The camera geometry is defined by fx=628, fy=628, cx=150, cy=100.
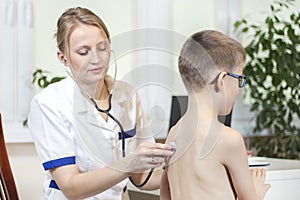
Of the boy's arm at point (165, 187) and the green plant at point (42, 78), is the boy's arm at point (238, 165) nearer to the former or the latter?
the boy's arm at point (165, 187)

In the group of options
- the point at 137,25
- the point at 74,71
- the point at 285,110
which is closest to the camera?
the point at 74,71

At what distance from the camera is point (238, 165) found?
1.35 meters

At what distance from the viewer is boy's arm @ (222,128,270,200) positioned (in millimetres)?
1330

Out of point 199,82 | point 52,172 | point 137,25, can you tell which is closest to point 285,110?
point 137,25

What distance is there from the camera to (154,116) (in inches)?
49.9

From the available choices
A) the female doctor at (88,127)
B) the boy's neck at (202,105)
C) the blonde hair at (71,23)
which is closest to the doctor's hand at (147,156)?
the female doctor at (88,127)

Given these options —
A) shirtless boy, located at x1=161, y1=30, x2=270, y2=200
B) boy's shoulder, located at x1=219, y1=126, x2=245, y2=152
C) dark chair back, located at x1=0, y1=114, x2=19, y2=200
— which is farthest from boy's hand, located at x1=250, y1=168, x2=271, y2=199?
Result: dark chair back, located at x1=0, y1=114, x2=19, y2=200

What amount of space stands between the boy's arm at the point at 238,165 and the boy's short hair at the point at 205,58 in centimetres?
15

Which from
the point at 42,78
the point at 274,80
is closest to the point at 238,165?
the point at 42,78

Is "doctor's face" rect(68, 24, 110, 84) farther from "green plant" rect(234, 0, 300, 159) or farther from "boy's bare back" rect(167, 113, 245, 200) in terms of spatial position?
"green plant" rect(234, 0, 300, 159)

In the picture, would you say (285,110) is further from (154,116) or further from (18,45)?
(154,116)

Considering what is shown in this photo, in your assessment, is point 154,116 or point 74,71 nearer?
point 154,116

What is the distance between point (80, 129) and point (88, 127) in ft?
0.09

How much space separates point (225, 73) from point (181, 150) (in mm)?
187
